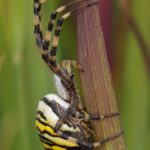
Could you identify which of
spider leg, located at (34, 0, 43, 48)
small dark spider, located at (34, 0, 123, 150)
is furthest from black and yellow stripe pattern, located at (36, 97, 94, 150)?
spider leg, located at (34, 0, 43, 48)

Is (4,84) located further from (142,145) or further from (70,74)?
(142,145)

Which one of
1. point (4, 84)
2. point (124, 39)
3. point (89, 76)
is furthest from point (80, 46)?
point (4, 84)

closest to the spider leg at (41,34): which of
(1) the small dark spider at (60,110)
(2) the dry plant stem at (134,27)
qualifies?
(1) the small dark spider at (60,110)

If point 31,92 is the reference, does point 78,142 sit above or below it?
below

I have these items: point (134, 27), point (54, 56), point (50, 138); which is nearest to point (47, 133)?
point (50, 138)

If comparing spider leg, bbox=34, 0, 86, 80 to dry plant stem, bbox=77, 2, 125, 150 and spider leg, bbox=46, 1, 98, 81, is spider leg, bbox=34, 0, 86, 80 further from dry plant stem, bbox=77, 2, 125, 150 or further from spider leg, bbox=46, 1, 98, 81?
dry plant stem, bbox=77, 2, 125, 150

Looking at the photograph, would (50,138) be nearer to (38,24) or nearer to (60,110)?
(60,110)
